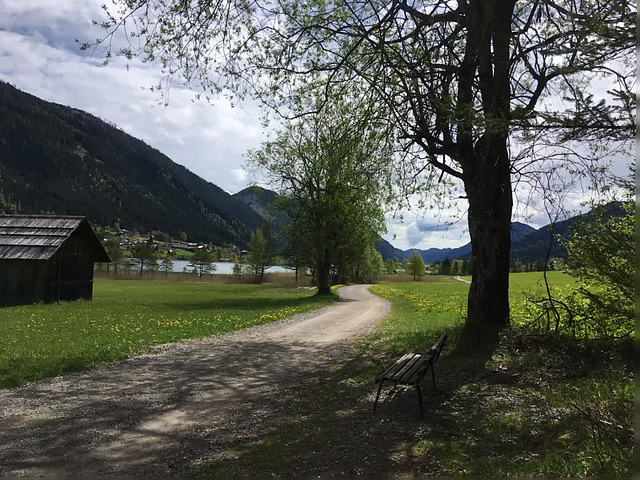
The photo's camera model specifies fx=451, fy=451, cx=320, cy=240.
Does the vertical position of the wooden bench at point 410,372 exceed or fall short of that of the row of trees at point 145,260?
it falls short

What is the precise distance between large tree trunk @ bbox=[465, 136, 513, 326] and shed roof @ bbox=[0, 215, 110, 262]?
91.7ft

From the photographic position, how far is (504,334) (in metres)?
9.91

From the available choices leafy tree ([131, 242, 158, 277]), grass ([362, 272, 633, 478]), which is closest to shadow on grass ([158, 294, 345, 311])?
grass ([362, 272, 633, 478])

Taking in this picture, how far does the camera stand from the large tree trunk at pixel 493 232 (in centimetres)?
1048

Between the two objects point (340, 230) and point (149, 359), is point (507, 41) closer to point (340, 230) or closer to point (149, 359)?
point (149, 359)

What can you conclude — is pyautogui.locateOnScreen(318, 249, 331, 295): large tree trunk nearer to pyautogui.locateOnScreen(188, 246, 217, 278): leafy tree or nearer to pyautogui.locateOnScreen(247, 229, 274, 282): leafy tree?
pyautogui.locateOnScreen(247, 229, 274, 282): leafy tree

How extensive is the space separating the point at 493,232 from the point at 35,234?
30.7 m

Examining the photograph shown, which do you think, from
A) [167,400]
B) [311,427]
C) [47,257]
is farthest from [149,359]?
[47,257]

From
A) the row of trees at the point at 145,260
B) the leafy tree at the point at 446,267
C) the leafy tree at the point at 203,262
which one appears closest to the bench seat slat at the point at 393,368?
the row of trees at the point at 145,260

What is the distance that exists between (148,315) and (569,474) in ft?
66.7

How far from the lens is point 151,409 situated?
695cm

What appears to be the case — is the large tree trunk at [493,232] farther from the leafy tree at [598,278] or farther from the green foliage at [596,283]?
the leafy tree at [598,278]

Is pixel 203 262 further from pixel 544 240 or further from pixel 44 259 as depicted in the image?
pixel 544 240

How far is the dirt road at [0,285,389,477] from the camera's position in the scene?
501 cm
